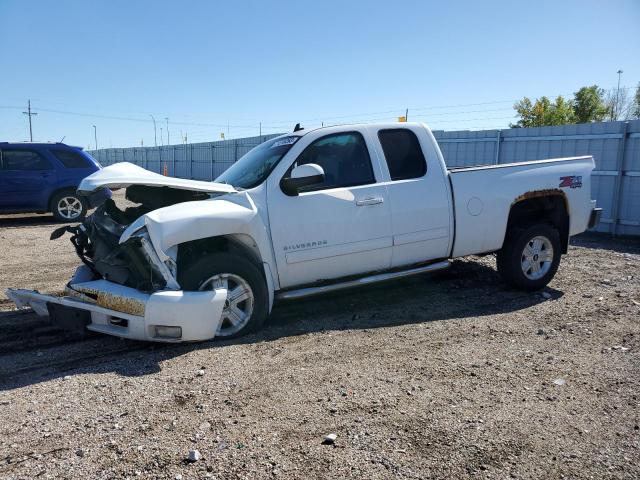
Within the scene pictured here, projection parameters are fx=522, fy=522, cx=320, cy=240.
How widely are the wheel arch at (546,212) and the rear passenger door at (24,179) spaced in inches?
428

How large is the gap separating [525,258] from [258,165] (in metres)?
3.41

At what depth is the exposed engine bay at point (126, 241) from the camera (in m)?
4.42

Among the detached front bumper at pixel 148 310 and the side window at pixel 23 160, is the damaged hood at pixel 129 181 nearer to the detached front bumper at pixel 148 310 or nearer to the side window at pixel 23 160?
the detached front bumper at pixel 148 310

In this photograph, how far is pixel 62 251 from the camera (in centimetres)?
924

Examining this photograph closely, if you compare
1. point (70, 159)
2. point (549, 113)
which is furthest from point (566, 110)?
point (70, 159)

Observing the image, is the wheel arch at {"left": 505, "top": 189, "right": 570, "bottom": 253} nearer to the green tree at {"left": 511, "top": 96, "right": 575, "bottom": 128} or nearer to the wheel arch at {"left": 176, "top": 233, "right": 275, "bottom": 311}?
the wheel arch at {"left": 176, "top": 233, "right": 275, "bottom": 311}

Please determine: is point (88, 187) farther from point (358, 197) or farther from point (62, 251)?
point (62, 251)

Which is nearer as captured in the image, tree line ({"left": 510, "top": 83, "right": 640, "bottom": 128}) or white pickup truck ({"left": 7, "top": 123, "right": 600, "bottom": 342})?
white pickup truck ({"left": 7, "top": 123, "right": 600, "bottom": 342})

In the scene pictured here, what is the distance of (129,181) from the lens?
449 cm

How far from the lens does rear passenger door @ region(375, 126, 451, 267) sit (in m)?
5.45

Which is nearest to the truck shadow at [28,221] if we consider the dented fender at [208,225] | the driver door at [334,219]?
the dented fender at [208,225]

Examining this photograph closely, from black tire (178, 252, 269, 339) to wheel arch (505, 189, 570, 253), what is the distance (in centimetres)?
323

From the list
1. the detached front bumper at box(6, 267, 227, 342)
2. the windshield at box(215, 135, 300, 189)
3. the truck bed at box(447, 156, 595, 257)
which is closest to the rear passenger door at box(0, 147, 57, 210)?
the windshield at box(215, 135, 300, 189)

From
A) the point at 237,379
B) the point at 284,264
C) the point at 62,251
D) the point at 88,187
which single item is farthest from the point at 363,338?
the point at 62,251
